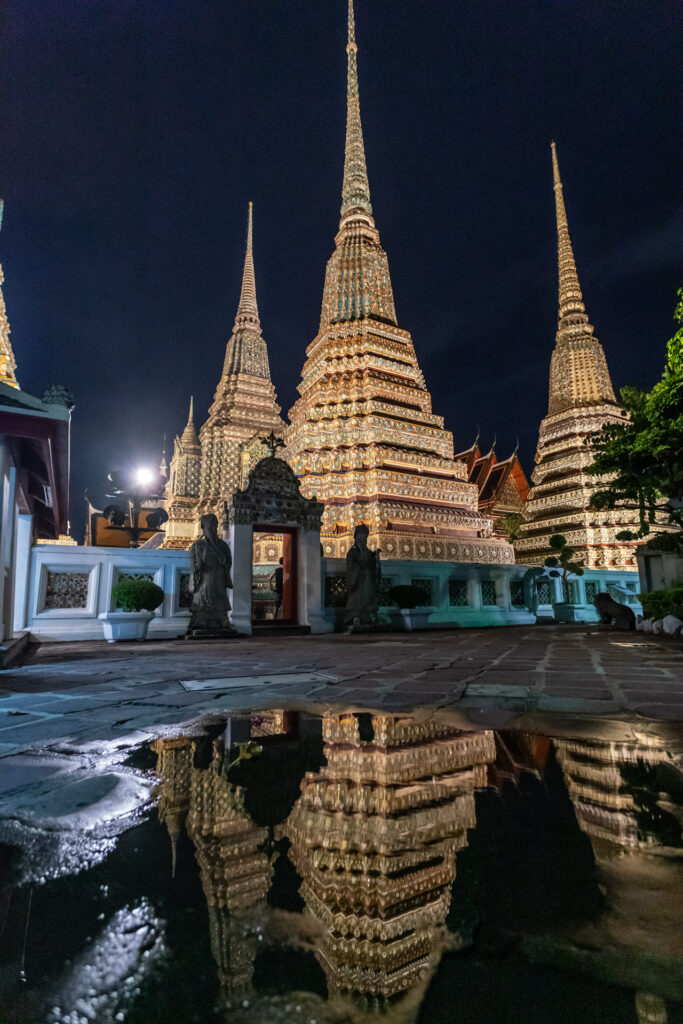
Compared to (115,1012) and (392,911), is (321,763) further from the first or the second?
(115,1012)

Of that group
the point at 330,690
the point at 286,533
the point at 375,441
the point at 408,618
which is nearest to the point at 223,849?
the point at 330,690

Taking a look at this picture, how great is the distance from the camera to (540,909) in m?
0.93

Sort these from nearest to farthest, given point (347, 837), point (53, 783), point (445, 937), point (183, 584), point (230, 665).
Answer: point (445, 937), point (347, 837), point (53, 783), point (230, 665), point (183, 584)

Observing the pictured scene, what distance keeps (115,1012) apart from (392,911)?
49 cm

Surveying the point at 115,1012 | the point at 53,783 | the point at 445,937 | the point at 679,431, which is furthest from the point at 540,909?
the point at 679,431

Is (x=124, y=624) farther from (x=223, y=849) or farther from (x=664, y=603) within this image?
(x=664, y=603)

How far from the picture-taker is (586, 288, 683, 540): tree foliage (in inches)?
365

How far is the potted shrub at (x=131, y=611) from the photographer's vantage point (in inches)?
365

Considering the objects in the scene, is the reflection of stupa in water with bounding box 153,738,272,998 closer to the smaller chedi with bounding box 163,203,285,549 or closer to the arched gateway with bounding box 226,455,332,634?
the arched gateway with bounding box 226,455,332,634

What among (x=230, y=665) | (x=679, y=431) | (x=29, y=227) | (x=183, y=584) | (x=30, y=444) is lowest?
(x=230, y=665)

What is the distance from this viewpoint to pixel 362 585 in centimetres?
1209

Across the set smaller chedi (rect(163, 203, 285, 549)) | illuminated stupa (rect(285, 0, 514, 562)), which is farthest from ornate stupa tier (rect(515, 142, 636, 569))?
smaller chedi (rect(163, 203, 285, 549))

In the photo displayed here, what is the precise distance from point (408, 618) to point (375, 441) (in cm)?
887

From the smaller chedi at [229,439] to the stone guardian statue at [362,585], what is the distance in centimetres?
1579
